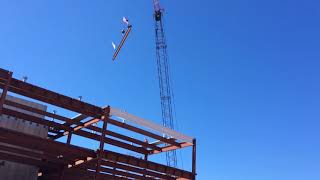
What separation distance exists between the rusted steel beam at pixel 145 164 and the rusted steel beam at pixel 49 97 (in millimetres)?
3009

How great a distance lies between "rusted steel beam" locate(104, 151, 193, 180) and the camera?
87.6 feet

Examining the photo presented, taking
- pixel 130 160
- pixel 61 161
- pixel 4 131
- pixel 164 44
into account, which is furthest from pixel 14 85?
pixel 164 44

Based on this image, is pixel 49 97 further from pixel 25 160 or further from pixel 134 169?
pixel 134 169

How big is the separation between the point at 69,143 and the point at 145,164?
18.6 ft

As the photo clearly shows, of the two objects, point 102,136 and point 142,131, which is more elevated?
point 142,131

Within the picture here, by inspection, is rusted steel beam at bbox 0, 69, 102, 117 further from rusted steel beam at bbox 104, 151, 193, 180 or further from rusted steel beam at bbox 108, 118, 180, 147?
rusted steel beam at bbox 104, 151, 193, 180

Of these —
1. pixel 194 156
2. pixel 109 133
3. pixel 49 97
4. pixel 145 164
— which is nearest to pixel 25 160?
pixel 109 133

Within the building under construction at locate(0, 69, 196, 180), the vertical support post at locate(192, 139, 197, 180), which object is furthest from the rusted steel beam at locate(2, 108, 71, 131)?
the vertical support post at locate(192, 139, 197, 180)

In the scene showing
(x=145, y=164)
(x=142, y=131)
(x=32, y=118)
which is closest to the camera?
(x=32, y=118)

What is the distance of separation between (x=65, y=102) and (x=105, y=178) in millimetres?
8557

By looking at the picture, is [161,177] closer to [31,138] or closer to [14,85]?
[31,138]

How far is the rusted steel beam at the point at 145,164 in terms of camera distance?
26.7 m

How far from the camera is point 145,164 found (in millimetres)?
28688

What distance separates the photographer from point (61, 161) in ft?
91.3
